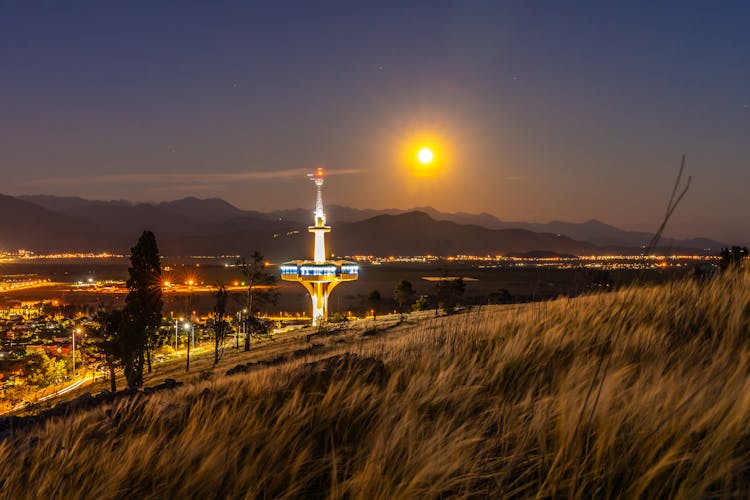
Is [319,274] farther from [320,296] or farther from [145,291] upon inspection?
[145,291]

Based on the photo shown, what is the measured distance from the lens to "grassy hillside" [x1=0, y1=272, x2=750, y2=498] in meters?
2.49

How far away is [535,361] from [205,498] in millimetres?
2875

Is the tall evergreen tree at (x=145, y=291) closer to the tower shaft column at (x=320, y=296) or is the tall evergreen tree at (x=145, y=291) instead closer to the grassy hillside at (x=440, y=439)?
the grassy hillside at (x=440, y=439)

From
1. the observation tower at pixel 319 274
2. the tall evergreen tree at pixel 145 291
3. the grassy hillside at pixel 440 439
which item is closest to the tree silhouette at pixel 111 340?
the tall evergreen tree at pixel 145 291

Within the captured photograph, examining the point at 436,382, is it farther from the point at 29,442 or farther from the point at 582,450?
the point at 29,442

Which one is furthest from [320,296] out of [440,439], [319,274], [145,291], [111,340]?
[440,439]

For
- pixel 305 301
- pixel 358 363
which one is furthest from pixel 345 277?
pixel 358 363

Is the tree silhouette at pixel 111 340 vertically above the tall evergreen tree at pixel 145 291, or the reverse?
the tall evergreen tree at pixel 145 291

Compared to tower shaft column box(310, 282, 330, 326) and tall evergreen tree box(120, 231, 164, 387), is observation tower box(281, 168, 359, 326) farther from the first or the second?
tall evergreen tree box(120, 231, 164, 387)

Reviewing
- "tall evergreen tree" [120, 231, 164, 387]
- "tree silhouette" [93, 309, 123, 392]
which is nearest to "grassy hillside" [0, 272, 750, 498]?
"tree silhouette" [93, 309, 123, 392]

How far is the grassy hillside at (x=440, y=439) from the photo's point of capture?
8.18ft

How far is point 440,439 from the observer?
8.99 ft

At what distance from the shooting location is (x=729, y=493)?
7.18 ft

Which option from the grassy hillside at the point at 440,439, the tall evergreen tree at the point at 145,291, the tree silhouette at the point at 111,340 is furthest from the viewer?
the tall evergreen tree at the point at 145,291
